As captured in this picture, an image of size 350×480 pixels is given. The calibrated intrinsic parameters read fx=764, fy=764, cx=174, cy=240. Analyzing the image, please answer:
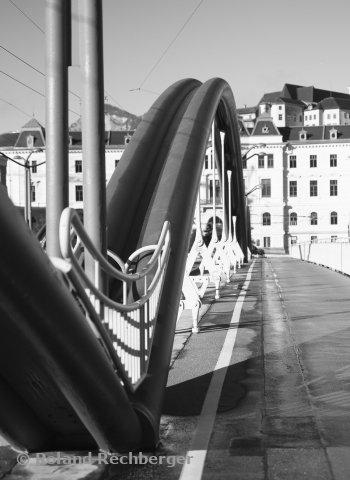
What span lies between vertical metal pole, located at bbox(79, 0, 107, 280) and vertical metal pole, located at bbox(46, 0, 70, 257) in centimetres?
61

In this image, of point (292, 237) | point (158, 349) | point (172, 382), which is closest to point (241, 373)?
point (172, 382)

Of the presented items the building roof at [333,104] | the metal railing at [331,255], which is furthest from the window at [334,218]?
the building roof at [333,104]

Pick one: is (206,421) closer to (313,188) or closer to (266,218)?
(266,218)

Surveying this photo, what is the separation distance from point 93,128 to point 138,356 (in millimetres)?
1948

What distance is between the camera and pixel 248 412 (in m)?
6.81

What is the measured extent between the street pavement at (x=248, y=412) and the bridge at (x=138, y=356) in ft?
0.07

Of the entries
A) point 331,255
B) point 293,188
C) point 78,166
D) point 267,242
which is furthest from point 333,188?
point 331,255

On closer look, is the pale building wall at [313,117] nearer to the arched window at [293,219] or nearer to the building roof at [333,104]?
the building roof at [333,104]

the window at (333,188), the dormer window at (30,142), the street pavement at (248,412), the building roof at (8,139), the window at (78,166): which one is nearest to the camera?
the street pavement at (248,412)

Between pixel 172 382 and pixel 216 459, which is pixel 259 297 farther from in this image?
pixel 216 459

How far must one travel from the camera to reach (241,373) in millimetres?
8820

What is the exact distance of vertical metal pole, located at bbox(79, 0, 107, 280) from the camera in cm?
633

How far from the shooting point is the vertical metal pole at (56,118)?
221 inches

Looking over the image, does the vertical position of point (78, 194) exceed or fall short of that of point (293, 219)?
it exceeds it
